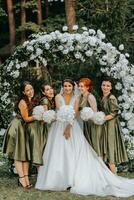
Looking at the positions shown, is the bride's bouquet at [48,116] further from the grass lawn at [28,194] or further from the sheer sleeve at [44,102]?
the grass lawn at [28,194]

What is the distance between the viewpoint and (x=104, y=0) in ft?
67.4

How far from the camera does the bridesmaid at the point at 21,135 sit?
961cm

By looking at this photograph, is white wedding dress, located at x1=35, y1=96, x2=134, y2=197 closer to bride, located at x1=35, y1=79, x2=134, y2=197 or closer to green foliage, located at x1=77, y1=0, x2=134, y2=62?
bride, located at x1=35, y1=79, x2=134, y2=197

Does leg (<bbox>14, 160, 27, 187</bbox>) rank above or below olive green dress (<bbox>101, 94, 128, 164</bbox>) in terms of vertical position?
below

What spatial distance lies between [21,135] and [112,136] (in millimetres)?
1592

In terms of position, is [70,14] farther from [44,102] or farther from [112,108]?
[44,102]

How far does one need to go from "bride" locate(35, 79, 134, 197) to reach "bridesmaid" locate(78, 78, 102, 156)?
16 centimetres

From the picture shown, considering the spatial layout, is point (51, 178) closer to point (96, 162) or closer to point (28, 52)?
point (96, 162)

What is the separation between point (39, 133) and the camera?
9.73 metres

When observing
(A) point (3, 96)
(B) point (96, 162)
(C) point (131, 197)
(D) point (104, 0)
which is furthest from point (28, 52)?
(D) point (104, 0)

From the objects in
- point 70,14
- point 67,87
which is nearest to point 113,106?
point 67,87

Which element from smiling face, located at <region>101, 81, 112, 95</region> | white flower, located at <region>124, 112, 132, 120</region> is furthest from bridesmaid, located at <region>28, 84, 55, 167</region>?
white flower, located at <region>124, 112, 132, 120</region>

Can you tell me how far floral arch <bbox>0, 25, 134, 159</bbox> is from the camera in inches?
443

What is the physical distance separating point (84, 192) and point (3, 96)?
3100mm
